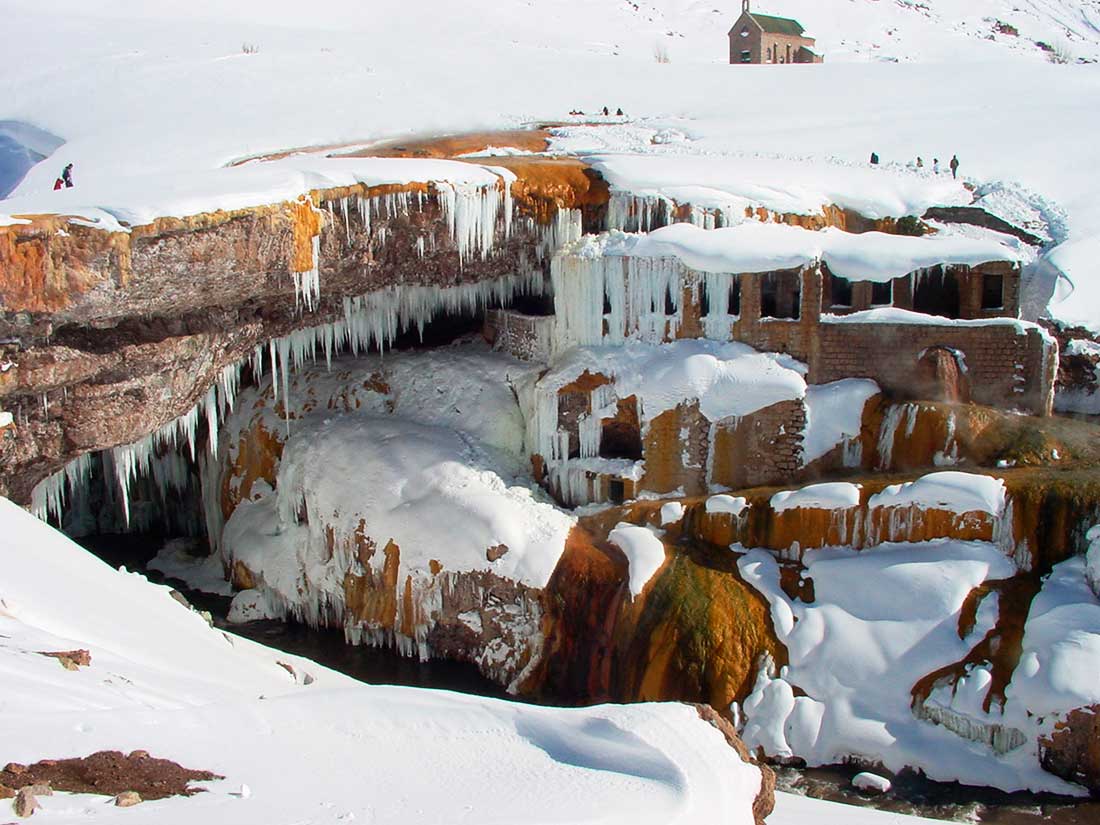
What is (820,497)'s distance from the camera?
53.5 ft

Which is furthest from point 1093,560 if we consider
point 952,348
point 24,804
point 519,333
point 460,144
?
point 460,144

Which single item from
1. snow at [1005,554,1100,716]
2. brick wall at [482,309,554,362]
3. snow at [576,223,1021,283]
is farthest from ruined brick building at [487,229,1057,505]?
snow at [1005,554,1100,716]

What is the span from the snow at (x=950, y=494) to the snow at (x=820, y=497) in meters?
0.31

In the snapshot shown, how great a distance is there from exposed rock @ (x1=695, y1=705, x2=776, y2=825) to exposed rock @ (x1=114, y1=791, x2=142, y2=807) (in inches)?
189

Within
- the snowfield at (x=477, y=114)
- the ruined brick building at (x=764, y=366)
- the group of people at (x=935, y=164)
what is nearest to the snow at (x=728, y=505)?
the ruined brick building at (x=764, y=366)

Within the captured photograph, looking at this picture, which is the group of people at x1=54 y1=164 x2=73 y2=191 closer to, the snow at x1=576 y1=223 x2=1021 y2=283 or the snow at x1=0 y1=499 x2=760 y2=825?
the snow at x1=576 y1=223 x2=1021 y2=283

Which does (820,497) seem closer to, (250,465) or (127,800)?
(250,465)

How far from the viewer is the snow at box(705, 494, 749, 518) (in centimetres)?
1680

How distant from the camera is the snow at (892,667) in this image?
45.8 ft

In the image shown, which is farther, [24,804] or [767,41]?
[767,41]

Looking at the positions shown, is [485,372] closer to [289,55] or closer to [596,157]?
[596,157]

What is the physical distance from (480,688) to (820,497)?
578 cm

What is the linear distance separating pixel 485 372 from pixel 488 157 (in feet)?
13.8

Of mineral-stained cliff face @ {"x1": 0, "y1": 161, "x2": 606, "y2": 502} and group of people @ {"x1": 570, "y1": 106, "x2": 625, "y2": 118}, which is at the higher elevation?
group of people @ {"x1": 570, "y1": 106, "x2": 625, "y2": 118}
